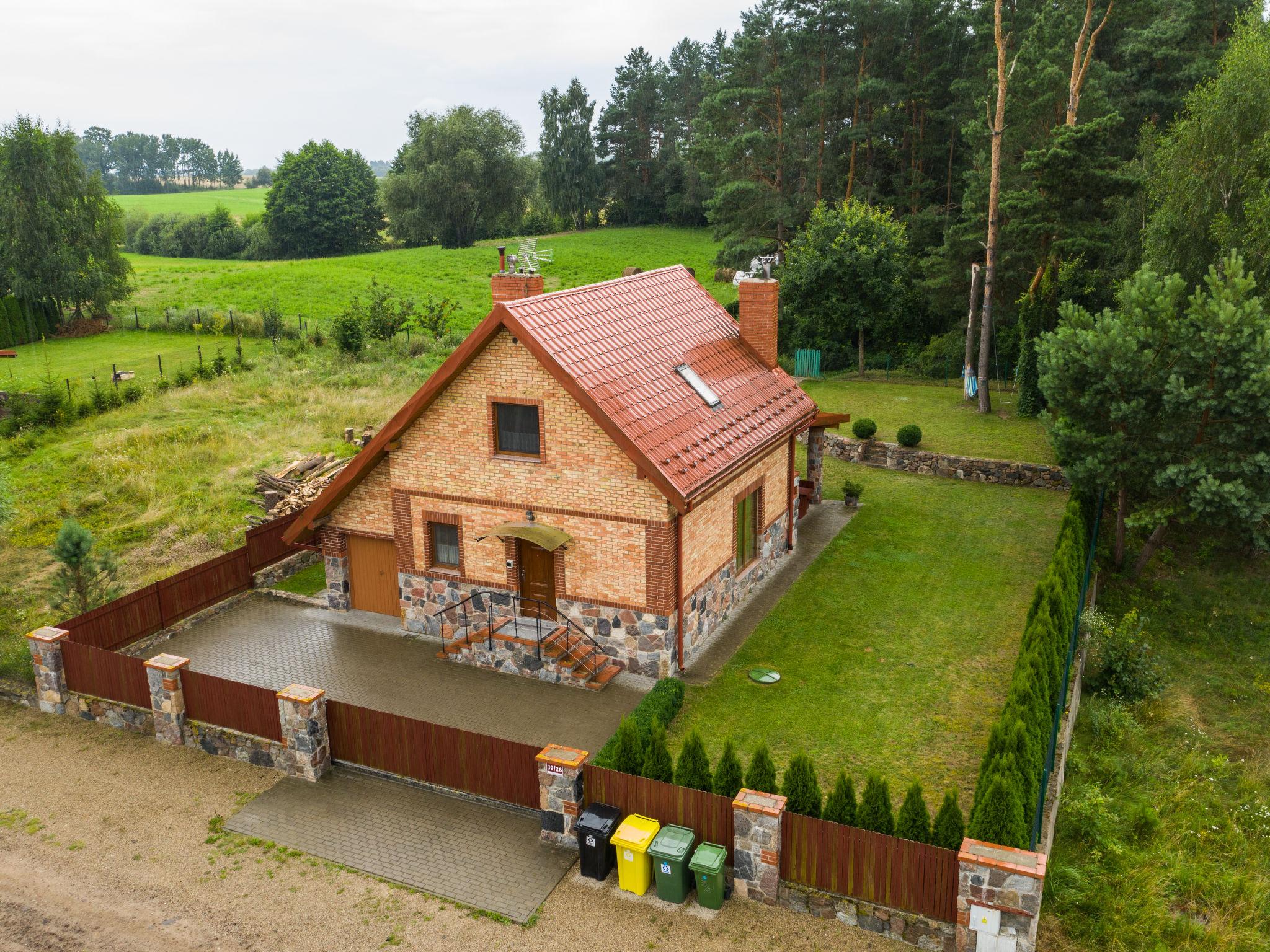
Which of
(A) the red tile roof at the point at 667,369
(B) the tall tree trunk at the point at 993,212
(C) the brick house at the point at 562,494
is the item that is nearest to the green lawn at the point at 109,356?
(C) the brick house at the point at 562,494

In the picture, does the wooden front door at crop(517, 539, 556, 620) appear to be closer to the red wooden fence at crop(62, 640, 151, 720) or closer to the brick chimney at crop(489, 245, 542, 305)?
the brick chimney at crop(489, 245, 542, 305)

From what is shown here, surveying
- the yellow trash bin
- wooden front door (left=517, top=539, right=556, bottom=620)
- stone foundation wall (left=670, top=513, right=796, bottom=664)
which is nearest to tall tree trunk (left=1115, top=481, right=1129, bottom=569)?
stone foundation wall (left=670, top=513, right=796, bottom=664)

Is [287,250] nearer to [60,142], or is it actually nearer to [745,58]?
[60,142]

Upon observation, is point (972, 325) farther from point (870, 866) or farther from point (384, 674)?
point (870, 866)

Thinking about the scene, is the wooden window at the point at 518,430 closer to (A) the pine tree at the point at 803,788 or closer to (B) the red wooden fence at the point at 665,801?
(B) the red wooden fence at the point at 665,801

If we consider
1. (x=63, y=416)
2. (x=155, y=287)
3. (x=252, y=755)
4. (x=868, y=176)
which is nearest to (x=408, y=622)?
(x=252, y=755)

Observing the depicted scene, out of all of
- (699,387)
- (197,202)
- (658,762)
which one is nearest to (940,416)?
(699,387)
